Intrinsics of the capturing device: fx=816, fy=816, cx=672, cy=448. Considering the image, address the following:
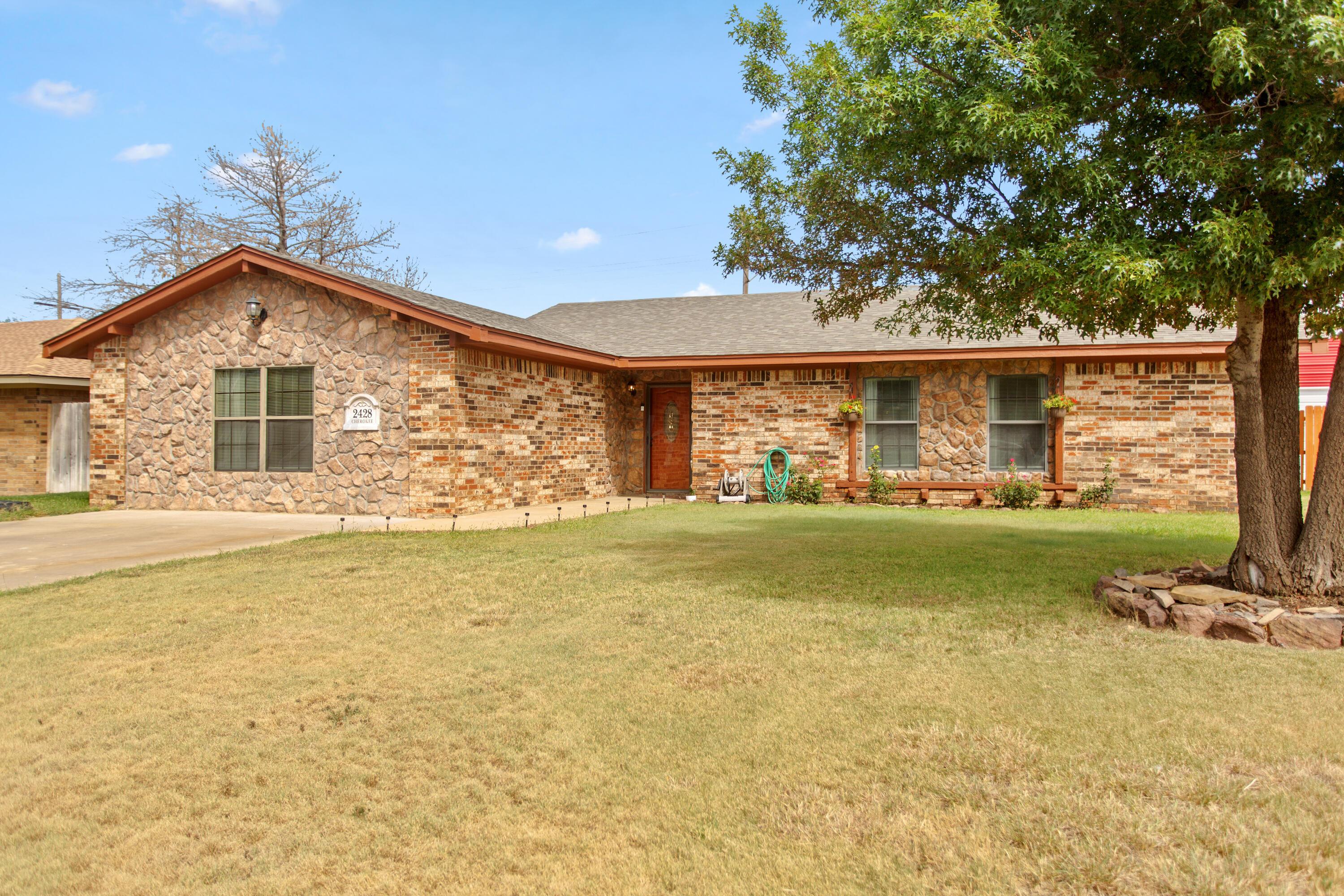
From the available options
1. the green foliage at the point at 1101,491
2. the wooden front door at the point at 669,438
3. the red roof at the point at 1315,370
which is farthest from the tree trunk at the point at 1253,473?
the red roof at the point at 1315,370

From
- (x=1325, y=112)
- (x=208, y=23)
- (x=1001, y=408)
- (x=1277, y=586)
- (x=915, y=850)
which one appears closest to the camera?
(x=915, y=850)

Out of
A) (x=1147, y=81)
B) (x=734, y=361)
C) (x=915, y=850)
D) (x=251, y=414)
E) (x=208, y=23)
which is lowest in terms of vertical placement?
(x=915, y=850)

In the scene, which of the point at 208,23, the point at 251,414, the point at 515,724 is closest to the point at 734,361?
the point at 251,414

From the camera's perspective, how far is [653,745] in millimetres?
3189

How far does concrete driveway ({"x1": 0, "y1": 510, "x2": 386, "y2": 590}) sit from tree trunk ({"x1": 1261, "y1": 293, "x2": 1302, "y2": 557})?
9.04 meters

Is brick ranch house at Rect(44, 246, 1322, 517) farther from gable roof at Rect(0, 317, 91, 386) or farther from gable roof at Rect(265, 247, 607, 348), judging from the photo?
gable roof at Rect(0, 317, 91, 386)

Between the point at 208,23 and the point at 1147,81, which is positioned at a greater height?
the point at 208,23

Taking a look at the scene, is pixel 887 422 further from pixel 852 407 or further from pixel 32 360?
pixel 32 360

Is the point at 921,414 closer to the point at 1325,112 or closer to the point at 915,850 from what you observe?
the point at 1325,112

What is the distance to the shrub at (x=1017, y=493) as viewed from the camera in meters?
12.8

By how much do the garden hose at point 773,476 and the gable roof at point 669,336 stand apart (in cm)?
154

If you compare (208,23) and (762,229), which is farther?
(208,23)

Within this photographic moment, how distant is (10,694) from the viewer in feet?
12.5

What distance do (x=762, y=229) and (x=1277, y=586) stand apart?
4618 mm
